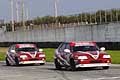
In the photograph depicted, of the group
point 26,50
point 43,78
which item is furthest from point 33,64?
point 43,78

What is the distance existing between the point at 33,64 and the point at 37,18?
7399cm

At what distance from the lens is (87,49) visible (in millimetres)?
25625

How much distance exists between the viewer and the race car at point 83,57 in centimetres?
2478

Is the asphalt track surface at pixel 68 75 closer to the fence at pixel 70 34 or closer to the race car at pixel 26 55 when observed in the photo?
the race car at pixel 26 55

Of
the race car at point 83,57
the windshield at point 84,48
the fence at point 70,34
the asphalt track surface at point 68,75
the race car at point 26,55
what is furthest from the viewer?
the fence at point 70,34

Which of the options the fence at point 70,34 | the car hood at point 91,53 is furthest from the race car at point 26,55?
the fence at point 70,34

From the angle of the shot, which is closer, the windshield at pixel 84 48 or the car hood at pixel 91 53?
the car hood at pixel 91 53

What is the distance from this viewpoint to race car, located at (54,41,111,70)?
976 inches

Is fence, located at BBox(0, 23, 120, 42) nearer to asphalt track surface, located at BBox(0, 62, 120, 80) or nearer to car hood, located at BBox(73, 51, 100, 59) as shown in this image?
car hood, located at BBox(73, 51, 100, 59)

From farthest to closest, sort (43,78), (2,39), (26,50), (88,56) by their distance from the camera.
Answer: (2,39) < (26,50) < (88,56) < (43,78)

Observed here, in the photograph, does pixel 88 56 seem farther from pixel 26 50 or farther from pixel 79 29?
pixel 79 29

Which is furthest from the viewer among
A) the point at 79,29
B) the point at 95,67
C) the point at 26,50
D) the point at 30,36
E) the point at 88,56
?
the point at 30,36

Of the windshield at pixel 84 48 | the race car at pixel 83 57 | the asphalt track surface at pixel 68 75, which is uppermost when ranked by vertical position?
the windshield at pixel 84 48

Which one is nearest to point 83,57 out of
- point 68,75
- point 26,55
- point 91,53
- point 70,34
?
point 91,53
